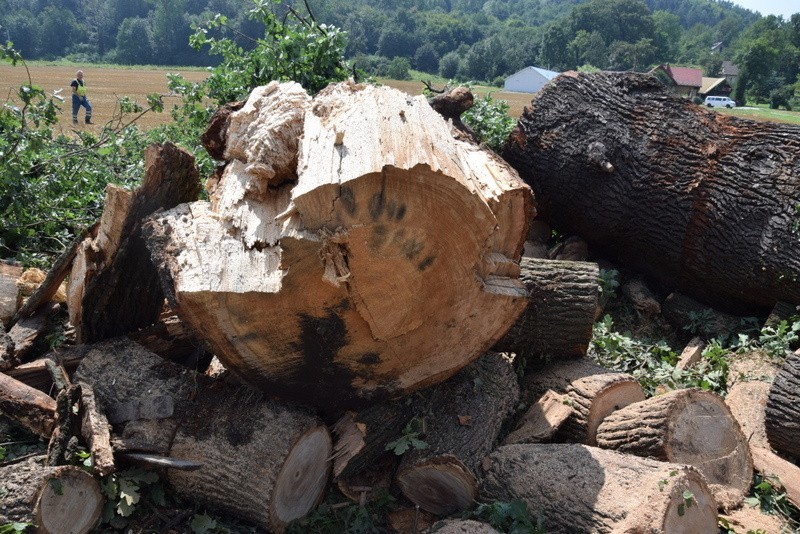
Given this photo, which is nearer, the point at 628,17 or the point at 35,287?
the point at 35,287

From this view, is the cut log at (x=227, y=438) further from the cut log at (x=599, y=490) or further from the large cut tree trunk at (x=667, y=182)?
the large cut tree trunk at (x=667, y=182)

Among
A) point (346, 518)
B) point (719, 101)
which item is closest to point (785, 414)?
point (346, 518)

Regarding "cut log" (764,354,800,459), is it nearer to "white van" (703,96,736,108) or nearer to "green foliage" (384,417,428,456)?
"green foliage" (384,417,428,456)

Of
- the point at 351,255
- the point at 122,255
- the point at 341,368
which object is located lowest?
the point at 341,368

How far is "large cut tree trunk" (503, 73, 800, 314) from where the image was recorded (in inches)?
205

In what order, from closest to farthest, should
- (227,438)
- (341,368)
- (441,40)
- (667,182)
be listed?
(227,438) → (341,368) → (667,182) → (441,40)

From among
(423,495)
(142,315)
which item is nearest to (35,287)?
(142,315)

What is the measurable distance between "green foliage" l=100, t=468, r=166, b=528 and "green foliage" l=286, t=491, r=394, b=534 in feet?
2.08

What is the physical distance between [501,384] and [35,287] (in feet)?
9.27

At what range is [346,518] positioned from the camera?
131 inches

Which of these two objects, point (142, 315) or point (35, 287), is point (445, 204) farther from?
point (35, 287)

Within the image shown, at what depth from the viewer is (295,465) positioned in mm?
3277

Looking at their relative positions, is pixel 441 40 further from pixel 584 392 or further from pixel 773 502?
pixel 773 502

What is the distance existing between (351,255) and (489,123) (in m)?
4.33
